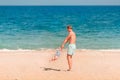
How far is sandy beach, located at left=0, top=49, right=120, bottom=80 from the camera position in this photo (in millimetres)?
11789

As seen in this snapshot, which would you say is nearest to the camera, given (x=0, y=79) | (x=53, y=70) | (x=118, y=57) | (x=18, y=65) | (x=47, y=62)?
(x=0, y=79)

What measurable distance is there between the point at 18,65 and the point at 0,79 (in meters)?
2.36

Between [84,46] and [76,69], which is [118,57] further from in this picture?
[84,46]

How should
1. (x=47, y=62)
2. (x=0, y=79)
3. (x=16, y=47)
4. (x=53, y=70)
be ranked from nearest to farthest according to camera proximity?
(x=0, y=79)
(x=53, y=70)
(x=47, y=62)
(x=16, y=47)

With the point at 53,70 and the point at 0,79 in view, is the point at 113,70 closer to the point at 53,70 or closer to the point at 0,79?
the point at 53,70

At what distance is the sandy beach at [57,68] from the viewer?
1179 cm

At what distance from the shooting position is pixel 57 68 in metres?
13.2

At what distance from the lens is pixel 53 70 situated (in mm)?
12789

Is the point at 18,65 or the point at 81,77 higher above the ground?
the point at 18,65

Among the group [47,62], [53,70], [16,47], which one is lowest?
[53,70]

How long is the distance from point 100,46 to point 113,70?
33.3 ft

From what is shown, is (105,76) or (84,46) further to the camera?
(84,46)

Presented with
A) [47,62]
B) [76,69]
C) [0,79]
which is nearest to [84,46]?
[47,62]

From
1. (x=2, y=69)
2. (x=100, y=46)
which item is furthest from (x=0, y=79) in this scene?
(x=100, y=46)
